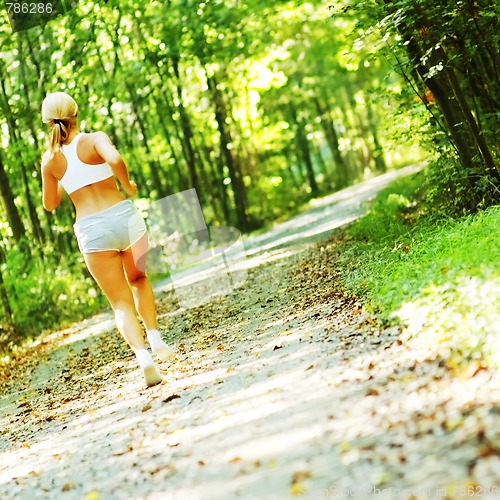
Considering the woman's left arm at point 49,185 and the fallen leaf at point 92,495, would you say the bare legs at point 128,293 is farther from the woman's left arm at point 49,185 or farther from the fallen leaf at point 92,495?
the fallen leaf at point 92,495

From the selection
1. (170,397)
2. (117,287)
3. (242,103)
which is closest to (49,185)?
(117,287)

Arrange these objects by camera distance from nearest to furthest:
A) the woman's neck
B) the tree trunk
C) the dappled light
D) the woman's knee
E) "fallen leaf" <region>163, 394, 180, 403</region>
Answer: the dappled light → "fallen leaf" <region>163, 394, 180, 403</region> → the woman's neck → the woman's knee → the tree trunk

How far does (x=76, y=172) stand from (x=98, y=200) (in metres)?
0.28

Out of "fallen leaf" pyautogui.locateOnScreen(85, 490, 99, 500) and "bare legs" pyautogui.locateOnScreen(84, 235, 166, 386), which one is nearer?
"fallen leaf" pyautogui.locateOnScreen(85, 490, 99, 500)

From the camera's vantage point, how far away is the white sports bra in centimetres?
611

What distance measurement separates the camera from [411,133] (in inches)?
482

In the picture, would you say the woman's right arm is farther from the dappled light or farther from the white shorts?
the white shorts

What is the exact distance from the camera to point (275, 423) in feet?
14.7

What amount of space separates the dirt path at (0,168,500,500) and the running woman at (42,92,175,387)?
0.87 meters

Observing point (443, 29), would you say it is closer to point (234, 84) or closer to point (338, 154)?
point (234, 84)

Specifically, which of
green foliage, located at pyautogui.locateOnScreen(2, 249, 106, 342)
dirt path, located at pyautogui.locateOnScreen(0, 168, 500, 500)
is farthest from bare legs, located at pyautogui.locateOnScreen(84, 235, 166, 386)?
green foliage, located at pyautogui.locateOnScreen(2, 249, 106, 342)

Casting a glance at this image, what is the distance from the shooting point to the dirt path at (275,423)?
3535mm

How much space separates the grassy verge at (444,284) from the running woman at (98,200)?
2.06 m

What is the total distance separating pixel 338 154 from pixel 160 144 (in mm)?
15132
